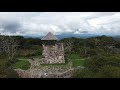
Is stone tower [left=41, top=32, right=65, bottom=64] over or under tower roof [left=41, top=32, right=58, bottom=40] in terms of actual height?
under

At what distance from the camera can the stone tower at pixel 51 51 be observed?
12.6 m

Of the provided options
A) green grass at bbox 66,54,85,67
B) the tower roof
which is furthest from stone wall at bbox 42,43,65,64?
the tower roof

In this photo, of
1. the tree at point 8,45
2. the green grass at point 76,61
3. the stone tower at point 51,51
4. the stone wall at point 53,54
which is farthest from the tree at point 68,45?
the tree at point 8,45

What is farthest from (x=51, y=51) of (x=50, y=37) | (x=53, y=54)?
(x=50, y=37)

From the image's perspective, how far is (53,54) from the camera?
13.0 m

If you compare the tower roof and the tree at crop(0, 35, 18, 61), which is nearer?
the tree at crop(0, 35, 18, 61)

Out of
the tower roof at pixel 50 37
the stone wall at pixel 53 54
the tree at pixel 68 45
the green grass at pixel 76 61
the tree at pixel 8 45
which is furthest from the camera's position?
the tree at pixel 68 45

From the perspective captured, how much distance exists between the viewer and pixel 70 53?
50.4 feet

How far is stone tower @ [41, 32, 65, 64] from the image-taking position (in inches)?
496

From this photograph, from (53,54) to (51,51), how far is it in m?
0.32

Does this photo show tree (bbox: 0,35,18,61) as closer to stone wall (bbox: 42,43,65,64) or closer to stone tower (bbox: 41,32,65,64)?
stone tower (bbox: 41,32,65,64)

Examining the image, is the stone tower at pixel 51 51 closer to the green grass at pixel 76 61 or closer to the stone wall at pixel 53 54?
the stone wall at pixel 53 54
